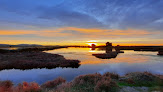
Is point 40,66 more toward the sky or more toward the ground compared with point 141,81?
more toward the ground

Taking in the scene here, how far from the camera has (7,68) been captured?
24875 millimetres

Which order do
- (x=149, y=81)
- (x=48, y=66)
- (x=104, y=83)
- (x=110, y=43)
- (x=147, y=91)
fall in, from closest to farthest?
1. (x=147, y=91)
2. (x=104, y=83)
3. (x=149, y=81)
4. (x=48, y=66)
5. (x=110, y=43)

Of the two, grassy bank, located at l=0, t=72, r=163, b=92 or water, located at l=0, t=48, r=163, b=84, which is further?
water, located at l=0, t=48, r=163, b=84

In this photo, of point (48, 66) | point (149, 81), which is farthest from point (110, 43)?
point (149, 81)

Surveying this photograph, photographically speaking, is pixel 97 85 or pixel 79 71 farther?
pixel 79 71

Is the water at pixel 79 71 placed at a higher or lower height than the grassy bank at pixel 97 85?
lower

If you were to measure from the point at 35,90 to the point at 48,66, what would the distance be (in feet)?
61.4

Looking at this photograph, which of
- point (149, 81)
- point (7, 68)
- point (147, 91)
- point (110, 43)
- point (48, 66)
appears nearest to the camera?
point (147, 91)

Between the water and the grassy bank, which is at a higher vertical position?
the grassy bank

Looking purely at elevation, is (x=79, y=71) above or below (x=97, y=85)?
below

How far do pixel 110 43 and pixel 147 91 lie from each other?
111621 millimetres

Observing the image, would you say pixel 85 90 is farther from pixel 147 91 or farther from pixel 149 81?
pixel 149 81

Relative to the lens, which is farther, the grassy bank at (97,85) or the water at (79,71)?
the water at (79,71)

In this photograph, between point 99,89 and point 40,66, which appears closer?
point 99,89
